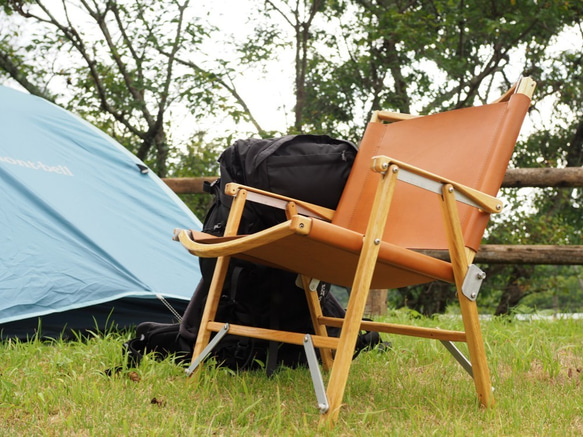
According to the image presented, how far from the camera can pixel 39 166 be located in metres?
3.13

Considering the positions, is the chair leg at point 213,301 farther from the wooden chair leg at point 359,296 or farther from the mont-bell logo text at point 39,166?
the mont-bell logo text at point 39,166

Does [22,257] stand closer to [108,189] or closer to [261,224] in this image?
[108,189]

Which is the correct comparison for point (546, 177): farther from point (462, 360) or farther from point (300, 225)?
point (300, 225)

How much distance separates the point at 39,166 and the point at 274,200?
1.46 metres

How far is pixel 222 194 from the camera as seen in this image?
2457 mm

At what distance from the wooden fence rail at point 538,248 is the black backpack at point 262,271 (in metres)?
1.65

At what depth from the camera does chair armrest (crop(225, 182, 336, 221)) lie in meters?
2.18

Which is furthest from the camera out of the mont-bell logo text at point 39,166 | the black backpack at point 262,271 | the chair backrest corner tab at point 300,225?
the mont-bell logo text at point 39,166

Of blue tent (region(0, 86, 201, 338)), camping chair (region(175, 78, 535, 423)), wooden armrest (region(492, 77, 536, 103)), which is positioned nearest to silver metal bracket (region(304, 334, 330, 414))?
camping chair (region(175, 78, 535, 423))

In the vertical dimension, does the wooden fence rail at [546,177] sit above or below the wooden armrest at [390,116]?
above

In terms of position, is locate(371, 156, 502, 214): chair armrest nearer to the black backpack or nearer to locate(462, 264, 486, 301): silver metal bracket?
locate(462, 264, 486, 301): silver metal bracket

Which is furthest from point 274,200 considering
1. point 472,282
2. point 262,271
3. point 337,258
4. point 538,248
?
point 538,248

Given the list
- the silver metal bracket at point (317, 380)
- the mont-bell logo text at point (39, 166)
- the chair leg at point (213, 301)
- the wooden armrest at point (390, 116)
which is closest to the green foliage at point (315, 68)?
the mont-bell logo text at point (39, 166)

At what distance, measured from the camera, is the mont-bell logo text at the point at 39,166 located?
119 inches
